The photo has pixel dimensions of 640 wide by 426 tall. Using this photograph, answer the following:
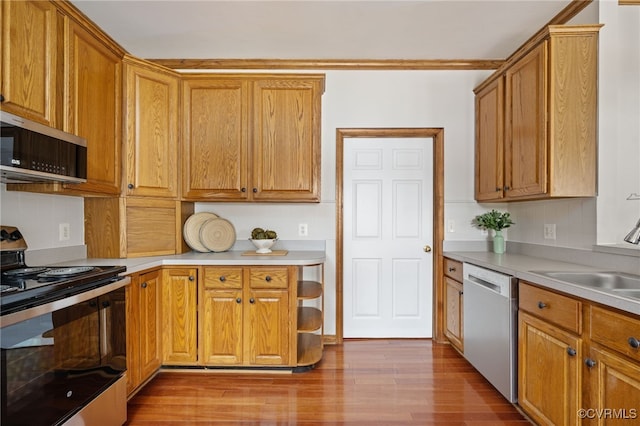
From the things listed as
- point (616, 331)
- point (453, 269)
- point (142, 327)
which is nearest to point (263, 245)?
point (142, 327)

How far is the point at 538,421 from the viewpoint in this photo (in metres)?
1.83

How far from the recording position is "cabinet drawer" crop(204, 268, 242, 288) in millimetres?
2543

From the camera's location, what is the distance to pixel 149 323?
2375mm

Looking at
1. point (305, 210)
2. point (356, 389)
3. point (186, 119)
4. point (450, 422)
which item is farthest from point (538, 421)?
point (186, 119)

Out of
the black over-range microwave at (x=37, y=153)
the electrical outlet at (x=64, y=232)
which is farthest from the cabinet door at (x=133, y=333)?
the black over-range microwave at (x=37, y=153)

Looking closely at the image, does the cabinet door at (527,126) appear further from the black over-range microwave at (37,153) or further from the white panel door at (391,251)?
the black over-range microwave at (37,153)

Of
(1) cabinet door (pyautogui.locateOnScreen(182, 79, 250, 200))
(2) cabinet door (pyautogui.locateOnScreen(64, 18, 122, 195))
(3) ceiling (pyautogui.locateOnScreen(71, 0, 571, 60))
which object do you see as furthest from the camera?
(1) cabinet door (pyautogui.locateOnScreen(182, 79, 250, 200))

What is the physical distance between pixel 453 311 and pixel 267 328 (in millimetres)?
1584

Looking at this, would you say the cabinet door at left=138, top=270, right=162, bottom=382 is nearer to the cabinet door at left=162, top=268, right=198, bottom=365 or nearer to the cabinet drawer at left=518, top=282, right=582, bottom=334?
the cabinet door at left=162, top=268, right=198, bottom=365

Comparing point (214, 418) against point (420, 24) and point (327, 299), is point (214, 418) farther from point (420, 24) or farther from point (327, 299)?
point (420, 24)

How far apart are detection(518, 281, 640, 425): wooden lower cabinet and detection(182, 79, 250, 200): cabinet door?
2188mm

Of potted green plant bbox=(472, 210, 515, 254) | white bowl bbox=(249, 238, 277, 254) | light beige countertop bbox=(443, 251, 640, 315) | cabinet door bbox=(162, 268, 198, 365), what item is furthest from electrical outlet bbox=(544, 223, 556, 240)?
cabinet door bbox=(162, 268, 198, 365)

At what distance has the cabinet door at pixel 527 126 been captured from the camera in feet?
7.20

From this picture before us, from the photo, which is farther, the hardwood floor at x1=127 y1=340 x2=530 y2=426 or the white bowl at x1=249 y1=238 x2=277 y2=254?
the white bowl at x1=249 y1=238 x2=277 y2=254
